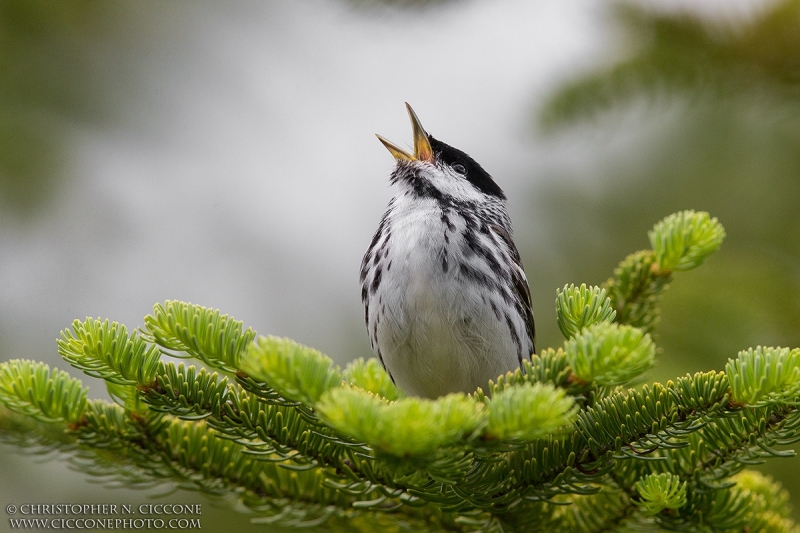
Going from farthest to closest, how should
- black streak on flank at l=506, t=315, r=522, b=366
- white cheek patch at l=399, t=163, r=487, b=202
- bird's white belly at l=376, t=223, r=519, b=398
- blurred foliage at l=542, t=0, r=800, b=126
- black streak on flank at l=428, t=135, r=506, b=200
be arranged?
black streak on flank at l=428, t=135, r=506, b=200
white cheek patch at l=399, t=163, r=487, b=202
black streak on flank at l=506, t=315, r=522, b=366
bird's white belly at l=376, t=223, r=519, b=398
blurred foliage at l=542, t=0, r=800, b=126

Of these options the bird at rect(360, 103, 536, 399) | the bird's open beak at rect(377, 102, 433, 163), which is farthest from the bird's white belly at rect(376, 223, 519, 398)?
the bird's open beak at rect(377, 102, 433, 163)

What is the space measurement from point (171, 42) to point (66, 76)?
853mm

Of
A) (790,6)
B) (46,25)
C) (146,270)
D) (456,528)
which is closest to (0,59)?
(46,25)

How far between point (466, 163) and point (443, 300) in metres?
0.93

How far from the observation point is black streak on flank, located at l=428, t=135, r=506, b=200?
10.1ft

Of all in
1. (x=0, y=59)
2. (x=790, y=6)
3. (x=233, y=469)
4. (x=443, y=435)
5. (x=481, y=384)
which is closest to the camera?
(x=443, y=435)

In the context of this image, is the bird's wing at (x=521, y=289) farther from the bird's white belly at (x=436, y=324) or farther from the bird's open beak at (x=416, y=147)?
the bird's open beak at (x=416, y=147)

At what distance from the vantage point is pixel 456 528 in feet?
5.76

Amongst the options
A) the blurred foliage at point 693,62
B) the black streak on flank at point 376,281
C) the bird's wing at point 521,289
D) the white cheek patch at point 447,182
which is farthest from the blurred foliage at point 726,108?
the black streak on flank at point 376,281

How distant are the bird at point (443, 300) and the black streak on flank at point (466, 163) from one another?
13.3 inches

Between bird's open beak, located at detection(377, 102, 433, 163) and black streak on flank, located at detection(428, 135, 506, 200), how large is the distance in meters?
0.04

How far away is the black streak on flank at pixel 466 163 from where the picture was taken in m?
3.09

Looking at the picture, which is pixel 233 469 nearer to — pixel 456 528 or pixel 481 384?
pixel 456 528

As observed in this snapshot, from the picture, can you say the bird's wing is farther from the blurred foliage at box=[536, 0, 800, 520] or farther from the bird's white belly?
the blurred foliage at box=[536, 0, 800, 520]
